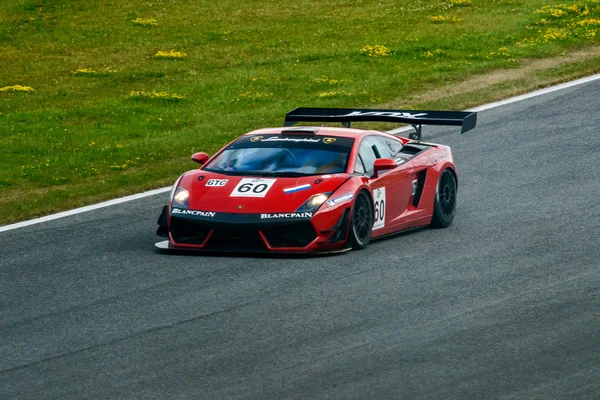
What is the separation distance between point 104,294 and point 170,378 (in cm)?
269

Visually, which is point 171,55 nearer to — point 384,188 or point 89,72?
point 89,72

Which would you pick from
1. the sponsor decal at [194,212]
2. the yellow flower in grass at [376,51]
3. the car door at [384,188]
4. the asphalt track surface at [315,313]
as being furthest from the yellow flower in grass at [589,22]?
the sponsor decal at [194,212]

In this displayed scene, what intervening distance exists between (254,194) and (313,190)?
57 cm

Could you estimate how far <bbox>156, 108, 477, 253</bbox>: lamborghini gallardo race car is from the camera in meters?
11.7

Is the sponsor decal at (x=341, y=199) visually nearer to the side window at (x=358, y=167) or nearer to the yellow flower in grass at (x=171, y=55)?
the side window at (x=358, y=167)

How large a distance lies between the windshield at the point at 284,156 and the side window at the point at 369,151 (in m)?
0.17

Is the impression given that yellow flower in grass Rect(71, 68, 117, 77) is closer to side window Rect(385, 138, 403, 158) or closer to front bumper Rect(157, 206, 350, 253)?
side window Rect(385, 138, 403, 158)

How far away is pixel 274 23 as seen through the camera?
99.1 feet

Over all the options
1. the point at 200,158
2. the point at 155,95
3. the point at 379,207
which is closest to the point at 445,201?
the point at 379,207

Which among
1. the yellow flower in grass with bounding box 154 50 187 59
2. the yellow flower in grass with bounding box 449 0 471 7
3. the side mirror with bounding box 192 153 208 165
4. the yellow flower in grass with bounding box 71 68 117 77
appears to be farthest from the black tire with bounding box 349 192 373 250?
the yellow flower in grass with bounding box 449 0 471 7

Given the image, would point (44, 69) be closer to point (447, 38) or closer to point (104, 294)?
point (447, 38)

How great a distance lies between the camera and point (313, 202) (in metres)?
11.9

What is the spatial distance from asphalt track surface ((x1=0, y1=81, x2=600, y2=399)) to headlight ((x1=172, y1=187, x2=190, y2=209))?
559 mm

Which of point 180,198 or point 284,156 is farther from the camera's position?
point 284,156
